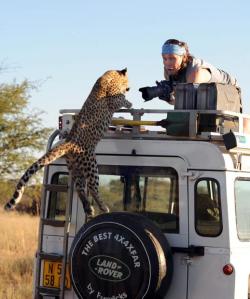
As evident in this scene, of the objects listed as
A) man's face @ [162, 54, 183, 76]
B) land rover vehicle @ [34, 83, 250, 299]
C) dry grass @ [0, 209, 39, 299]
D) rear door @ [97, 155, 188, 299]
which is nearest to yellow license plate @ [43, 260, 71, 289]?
land rover vehicle @ [34, 83, 250, 299]

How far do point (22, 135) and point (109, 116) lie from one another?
19292 mm

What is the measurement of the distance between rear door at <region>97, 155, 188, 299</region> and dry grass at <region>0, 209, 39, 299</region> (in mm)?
4023

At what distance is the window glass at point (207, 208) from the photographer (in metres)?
5.99

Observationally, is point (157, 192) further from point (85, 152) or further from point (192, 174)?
point (85, 152)

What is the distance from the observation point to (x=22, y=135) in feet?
84.9

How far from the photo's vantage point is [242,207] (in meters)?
6.18

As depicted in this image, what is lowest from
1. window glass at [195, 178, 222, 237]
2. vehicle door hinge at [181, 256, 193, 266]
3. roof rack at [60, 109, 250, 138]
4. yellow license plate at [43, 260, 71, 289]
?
yellow license plate at [43, 260, 71, 289]

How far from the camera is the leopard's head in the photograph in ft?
23.1

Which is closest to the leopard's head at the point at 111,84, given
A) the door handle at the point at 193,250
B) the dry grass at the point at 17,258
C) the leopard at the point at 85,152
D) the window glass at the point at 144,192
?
the leopard at the point at 85,152

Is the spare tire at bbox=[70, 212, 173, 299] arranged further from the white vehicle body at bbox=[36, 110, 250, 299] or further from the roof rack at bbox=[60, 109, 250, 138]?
the roof rack at bbox=[60, 109, 250, 138]

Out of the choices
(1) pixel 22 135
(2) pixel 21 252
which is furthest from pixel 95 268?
(1) pixel 22 135

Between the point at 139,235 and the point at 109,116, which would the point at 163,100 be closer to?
the point at 109,116

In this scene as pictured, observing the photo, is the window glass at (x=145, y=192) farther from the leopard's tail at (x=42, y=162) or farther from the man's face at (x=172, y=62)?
the man's face at (x=172, y=62)

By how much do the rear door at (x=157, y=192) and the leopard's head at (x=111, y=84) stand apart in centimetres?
74
